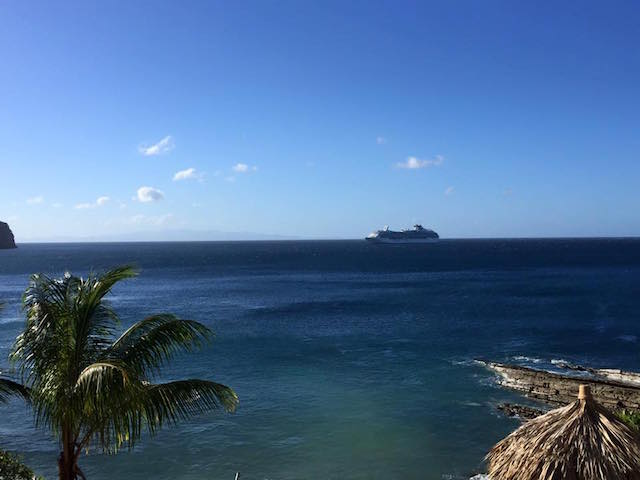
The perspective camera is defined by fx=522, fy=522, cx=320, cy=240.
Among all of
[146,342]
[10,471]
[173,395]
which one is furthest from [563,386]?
[10,471]

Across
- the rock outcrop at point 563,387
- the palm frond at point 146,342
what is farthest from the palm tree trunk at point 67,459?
the rock outcrop at point 563,387

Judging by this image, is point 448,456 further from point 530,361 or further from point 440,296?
point 440,296

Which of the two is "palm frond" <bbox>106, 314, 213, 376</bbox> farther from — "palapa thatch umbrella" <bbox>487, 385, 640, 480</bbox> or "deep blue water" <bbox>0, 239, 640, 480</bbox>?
"deep blue water" <bbox>0, 239, 640, 480</bbox>

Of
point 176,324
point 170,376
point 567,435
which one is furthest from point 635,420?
point 170,376

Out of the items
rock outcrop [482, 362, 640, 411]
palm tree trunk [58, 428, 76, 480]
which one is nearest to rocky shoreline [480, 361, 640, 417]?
rock outcrop [482, 362, 640, 411]

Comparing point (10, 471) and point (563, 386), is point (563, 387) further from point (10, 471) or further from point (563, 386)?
point (10, 471)

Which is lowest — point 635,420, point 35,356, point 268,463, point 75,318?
point 268,463

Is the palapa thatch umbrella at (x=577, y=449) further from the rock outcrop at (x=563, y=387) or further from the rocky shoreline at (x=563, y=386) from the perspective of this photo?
the rock outcrop at (x=563, y=387)
